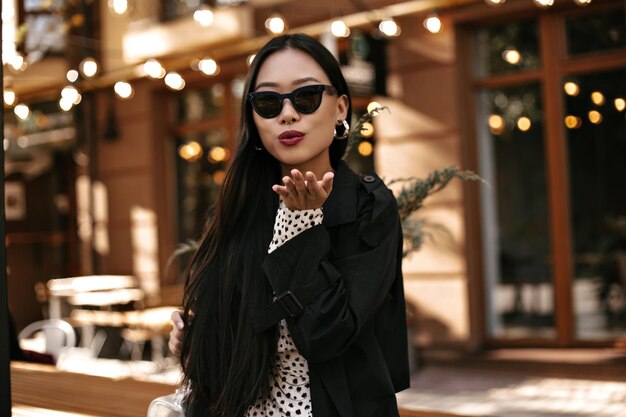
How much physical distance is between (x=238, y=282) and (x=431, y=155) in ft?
21.5

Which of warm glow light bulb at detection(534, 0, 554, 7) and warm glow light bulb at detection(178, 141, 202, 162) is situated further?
warm glow light bulb at detection(178, 141, 202, 162)

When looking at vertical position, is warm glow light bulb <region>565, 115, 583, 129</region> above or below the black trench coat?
above

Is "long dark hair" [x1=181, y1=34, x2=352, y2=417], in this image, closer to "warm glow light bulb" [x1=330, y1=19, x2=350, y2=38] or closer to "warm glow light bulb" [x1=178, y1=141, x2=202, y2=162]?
"warm glow light bulb" [x1=330, y1=19, x2=350, y2=38]

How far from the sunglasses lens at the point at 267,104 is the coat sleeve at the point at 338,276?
0.30m

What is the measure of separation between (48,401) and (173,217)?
27.1ft

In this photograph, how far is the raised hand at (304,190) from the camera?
5.42 ft

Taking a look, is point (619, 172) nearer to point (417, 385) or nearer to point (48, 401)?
point (417, 385)

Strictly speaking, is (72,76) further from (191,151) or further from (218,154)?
(218,154)

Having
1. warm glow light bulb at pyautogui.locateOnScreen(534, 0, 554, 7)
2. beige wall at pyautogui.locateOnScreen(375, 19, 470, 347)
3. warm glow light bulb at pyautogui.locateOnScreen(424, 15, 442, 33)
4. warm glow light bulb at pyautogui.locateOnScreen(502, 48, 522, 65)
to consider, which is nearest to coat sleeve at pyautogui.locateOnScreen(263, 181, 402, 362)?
warm glow light bulb at pyautogui.locateOnScreen(534, 0, 554, 7)

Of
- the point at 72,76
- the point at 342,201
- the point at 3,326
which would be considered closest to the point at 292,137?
the point at 342,201

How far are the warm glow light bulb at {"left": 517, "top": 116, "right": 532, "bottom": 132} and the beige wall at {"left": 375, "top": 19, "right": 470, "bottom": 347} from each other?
2.04 feet

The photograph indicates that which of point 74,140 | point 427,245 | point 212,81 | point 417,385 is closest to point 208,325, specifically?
point 417,385

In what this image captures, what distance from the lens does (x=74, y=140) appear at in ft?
40.5

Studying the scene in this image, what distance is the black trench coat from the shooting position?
5.55 feet
